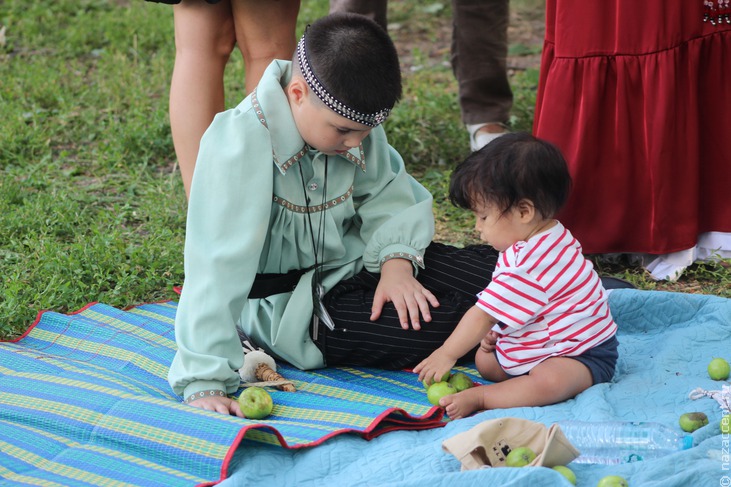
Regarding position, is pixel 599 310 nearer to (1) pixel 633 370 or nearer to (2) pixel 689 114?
(1) pixel 633 370

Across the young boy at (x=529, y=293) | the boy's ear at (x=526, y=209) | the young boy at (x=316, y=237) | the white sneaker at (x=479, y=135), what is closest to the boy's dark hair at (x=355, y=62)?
the young boy at (x=316, y=237)

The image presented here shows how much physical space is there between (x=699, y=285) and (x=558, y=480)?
5.32ft

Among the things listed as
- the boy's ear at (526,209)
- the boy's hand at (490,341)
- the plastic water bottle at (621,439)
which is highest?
the boy's ear at (526,209)

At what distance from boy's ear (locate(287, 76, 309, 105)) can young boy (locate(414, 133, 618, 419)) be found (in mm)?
462

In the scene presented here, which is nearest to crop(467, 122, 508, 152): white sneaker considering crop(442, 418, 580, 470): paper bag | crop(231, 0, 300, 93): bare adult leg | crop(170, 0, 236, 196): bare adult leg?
crop(231, 0, 300, 93): bare adult leg

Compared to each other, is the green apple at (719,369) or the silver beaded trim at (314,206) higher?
the silver beaded trim at (314,206)

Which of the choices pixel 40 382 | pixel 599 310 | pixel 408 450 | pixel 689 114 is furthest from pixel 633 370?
pixel 40 382

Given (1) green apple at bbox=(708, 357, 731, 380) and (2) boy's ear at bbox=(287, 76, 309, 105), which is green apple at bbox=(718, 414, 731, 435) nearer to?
(1) green apple at bbox=(708, 357, 731, 380)

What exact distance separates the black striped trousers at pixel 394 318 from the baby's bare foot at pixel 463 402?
0.96 feet

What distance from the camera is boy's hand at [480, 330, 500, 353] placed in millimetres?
2688

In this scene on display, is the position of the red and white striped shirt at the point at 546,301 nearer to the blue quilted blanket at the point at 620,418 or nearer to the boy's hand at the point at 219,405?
the blue quilted blanket at the point at 620,418

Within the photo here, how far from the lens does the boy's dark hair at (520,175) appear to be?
2.40m

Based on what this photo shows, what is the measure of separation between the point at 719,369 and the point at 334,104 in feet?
4.11

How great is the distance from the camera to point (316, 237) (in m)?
2.79
